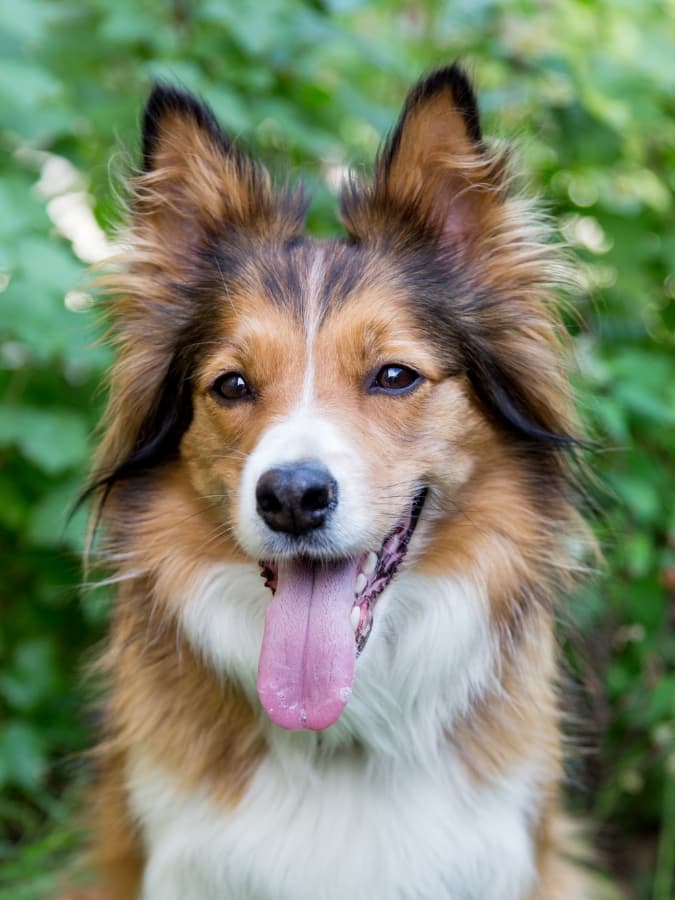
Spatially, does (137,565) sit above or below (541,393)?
below

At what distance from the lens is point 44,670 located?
4.60m

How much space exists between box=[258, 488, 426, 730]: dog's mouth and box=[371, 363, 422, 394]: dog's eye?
0.35 meters

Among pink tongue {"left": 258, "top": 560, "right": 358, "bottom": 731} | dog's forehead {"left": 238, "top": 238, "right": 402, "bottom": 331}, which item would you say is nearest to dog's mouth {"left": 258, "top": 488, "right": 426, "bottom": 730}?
pink tongue {"left": 258, "top": 560, "right": 358, "bottom": 731}

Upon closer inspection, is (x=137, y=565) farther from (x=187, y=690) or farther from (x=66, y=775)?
(x=66, y=775)

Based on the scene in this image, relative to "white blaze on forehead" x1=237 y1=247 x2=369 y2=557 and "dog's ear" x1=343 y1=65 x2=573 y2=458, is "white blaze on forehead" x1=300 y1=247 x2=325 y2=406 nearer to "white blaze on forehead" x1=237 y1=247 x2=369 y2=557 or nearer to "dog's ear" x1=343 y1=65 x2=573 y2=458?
"white blaze on forehead" x1=237 y1=247 x2=369 y2=557

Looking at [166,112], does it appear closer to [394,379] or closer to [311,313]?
[311,313]

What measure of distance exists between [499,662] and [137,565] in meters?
1.08

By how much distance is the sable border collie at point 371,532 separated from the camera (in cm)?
300

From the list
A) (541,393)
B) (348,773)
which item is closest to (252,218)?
(541,393)

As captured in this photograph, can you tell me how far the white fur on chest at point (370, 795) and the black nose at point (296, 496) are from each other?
1.45 ft

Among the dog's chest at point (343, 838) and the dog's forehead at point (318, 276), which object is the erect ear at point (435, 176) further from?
the dog's chest at point (343, 838)

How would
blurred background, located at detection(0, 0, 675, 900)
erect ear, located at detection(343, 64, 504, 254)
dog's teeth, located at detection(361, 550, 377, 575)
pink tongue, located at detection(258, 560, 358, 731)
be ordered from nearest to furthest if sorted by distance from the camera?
pink tongue, located at detection(258, 560, 358, 731)
dog's teeth, located at detection(361, 550, 377, 575)
erect ear, located at detection(343, 64, 504, 254)
blurred background, located at detection(0, 0, 675, 900)

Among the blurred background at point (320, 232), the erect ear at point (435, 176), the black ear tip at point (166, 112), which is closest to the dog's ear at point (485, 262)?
the erect ear at point (435, 176)

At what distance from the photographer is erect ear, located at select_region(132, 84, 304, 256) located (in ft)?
10.5
